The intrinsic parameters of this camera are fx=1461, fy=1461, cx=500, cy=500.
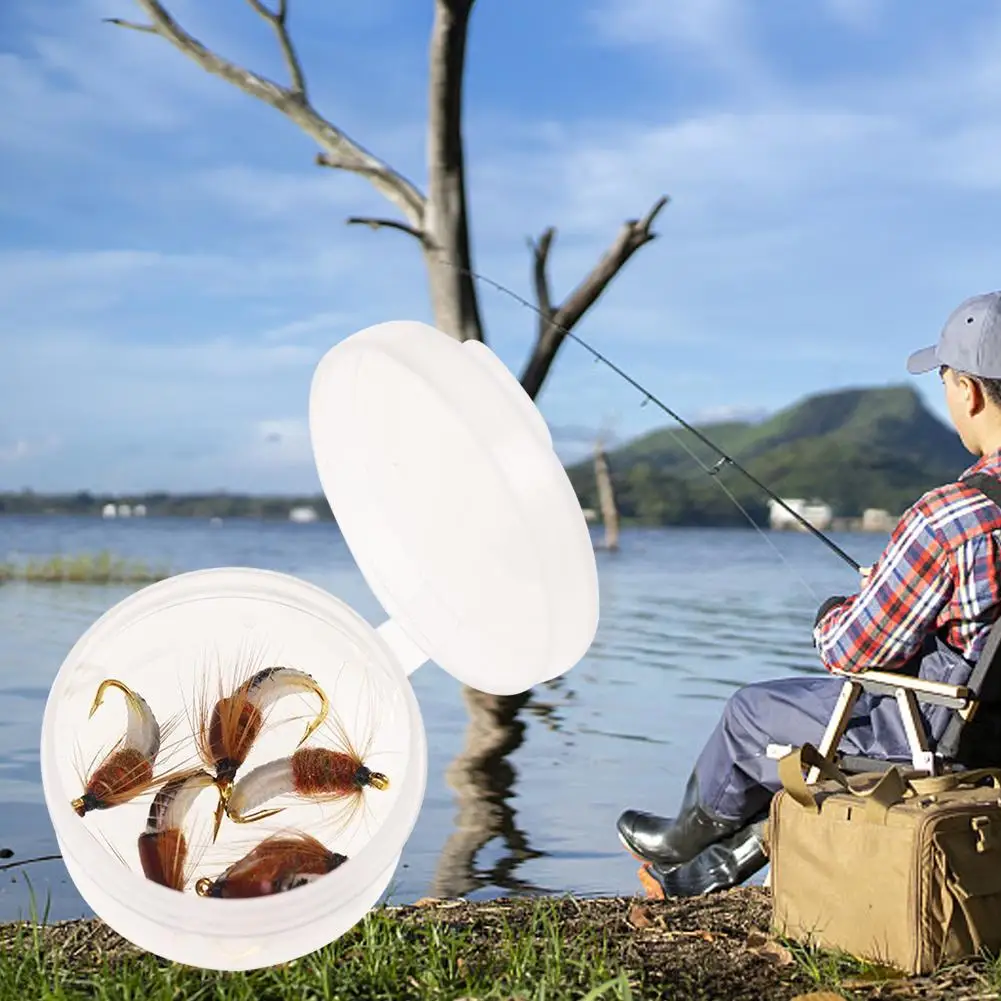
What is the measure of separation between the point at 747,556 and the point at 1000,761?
2349cm

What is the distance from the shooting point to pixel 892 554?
296 centimetres

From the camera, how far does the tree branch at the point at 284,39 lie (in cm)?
898

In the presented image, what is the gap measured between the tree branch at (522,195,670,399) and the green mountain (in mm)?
22583

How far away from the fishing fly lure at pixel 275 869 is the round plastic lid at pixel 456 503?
17.9 inches

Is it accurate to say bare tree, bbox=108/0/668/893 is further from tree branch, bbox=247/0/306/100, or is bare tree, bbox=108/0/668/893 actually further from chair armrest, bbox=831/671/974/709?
chair armrest, bbox=831/671/974/709

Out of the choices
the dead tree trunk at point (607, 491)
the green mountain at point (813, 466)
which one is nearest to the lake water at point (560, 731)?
the dead tree trunk at point (607, 491)

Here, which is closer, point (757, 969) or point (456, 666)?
point (757, 969)

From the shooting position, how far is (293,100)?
9000mm

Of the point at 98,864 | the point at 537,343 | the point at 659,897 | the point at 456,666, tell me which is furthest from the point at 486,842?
the point at 537,343

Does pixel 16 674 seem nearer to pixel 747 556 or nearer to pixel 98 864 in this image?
pixel 98 864

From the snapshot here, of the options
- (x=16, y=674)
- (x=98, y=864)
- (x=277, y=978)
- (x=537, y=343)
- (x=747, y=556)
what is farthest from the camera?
(x=747, y=556)

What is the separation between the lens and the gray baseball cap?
3.06 meters

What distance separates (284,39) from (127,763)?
7.08 meters

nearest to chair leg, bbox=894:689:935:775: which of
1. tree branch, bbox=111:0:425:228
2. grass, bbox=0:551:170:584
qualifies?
tree branch, bbox=111:0:425:228
